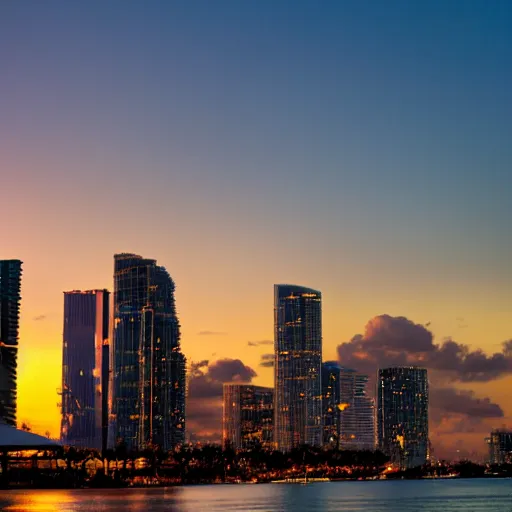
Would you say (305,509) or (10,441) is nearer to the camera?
(305,509)

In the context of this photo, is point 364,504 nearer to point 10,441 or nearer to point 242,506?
point 242,506

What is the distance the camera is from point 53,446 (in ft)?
636

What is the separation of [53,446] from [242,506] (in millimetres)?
34702

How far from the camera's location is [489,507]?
611ft

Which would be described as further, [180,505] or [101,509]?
[180,505]

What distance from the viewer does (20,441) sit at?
19050 centimetres

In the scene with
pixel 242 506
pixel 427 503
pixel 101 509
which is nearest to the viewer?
pixel 101 509

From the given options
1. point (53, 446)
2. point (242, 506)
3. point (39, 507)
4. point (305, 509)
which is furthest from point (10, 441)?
point (305, 509)

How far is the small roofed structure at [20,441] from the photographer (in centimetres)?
18850

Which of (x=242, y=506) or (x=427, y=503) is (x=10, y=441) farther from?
(x=427, y=503)

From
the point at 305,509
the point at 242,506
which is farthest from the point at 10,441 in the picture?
the point at 305,509

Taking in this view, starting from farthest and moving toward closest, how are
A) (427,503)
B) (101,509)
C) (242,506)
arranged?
(427,503) → (242,506) → (101,509)

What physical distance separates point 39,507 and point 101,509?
35.6ft

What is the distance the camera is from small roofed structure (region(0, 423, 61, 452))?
618 feet
